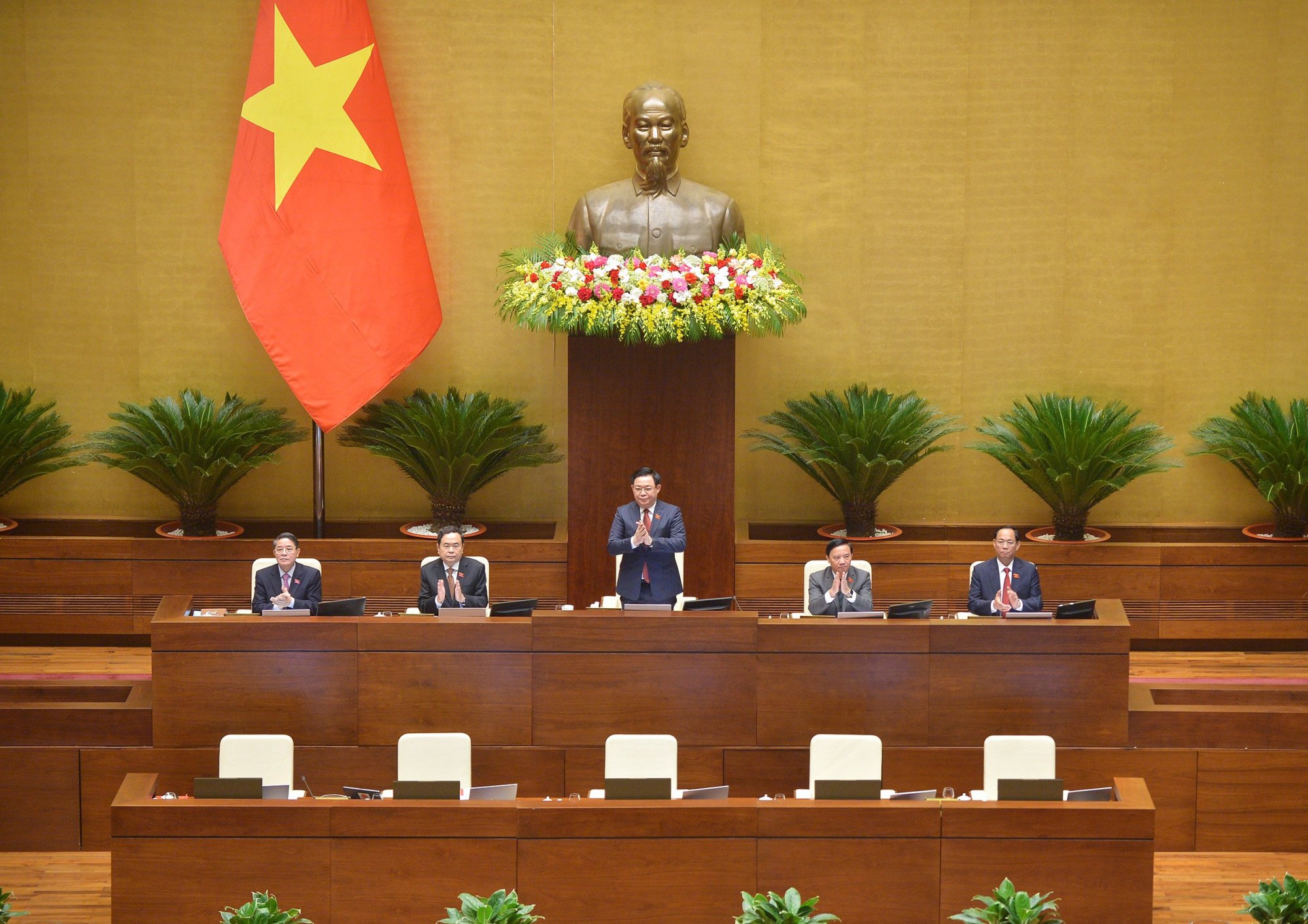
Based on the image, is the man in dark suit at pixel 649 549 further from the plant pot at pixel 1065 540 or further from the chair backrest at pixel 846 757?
the plant pot at pixel 1065 540

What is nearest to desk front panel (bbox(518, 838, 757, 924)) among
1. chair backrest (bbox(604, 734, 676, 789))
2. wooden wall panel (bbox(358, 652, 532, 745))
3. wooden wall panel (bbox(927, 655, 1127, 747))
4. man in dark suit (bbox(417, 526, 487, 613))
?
chair backrest (bbox(604, 734, 676, 789))

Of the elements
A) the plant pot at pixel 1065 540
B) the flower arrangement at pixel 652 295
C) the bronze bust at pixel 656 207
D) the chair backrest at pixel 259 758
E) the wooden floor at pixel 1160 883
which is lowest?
the wooden floor at pixel 1160 883

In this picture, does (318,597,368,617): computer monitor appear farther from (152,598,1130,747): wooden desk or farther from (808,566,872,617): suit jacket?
(808,566,872,617): suit jacket

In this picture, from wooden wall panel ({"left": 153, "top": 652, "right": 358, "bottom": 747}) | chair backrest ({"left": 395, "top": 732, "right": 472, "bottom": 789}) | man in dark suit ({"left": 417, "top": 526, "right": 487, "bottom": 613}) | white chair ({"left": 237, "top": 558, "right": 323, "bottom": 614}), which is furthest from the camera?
white chair ({"left": 237, "top": 558, "right": 323, "bottom": 614})

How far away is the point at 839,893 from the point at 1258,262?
18.1ft

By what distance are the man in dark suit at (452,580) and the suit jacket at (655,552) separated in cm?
72

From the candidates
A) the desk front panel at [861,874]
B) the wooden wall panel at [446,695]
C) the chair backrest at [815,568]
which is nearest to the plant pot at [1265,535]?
the chair backrest at [815,568]

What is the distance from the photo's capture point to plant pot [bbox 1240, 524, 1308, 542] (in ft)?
31.4

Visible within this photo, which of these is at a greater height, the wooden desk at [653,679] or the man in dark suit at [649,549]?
the man in dark suit at [649,549]

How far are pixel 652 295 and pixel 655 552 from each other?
140 centimetres

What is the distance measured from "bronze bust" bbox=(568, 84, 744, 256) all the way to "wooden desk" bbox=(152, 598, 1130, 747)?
96.7 inches

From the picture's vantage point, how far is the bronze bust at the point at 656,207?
9031 millimetres

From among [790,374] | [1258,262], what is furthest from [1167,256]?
[790,374]

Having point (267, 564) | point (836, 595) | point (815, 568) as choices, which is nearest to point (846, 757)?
point (836, 595)
